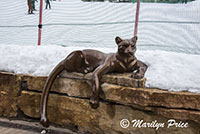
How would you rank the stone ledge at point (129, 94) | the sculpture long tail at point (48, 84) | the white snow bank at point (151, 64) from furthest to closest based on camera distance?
1. the sculpture long tail at point (48, 84)
2. the white snow bank at point (151, 64)
3. the stone ledge at point (129, 94)

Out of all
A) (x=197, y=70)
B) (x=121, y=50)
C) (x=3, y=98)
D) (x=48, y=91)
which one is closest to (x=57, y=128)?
(x=48, y=91)

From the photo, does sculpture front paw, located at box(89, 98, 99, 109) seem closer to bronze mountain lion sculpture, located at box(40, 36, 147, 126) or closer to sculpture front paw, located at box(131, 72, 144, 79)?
bronze mountain lion sculpture, located at box(40, 36, 147, 126)

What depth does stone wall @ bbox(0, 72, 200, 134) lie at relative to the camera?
1.88m

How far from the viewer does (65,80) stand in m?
2.37

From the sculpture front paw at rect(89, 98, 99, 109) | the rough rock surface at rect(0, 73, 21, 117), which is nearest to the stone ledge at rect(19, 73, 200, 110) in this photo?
the sculpture front paw at rect(89, 98, 99, 109)

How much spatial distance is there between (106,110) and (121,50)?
0.62 m

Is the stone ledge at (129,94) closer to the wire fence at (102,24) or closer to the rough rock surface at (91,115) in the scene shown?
the rough rock surface at (91,115)

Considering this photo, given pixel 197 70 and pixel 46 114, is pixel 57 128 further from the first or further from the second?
pixel 197 70

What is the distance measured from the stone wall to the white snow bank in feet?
0.32

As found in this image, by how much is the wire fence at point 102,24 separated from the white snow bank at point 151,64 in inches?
15.6

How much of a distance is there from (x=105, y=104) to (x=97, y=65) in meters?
0.42

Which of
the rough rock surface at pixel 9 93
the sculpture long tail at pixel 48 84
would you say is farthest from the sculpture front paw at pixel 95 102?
the rough rock surface at pixel 9 93

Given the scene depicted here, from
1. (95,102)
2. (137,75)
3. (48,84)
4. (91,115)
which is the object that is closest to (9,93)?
(48,84)

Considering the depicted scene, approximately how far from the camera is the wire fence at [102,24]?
2732 millimetres
